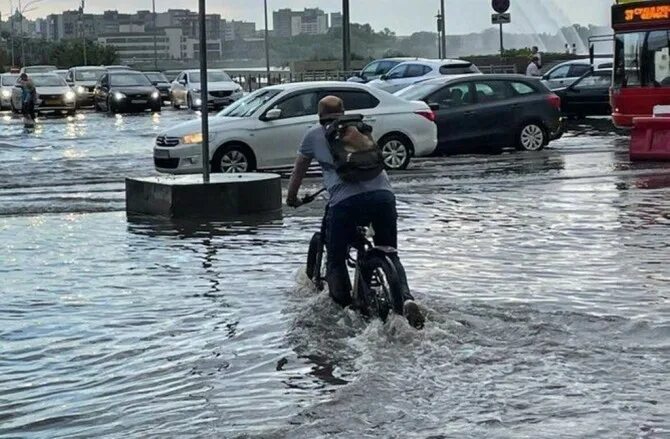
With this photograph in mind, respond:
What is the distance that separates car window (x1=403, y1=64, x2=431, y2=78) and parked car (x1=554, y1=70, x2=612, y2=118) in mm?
3837

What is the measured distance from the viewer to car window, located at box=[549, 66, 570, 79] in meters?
38.1

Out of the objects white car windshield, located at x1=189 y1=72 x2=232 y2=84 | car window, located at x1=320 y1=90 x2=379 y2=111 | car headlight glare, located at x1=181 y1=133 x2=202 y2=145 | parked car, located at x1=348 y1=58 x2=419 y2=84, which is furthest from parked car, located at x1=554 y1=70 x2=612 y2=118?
white car windshield, located at x1=189 y1=72 x2=232 y2=84

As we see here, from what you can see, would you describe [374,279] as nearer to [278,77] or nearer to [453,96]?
[453,96]

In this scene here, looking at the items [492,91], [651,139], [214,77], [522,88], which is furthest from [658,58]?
[214,77]

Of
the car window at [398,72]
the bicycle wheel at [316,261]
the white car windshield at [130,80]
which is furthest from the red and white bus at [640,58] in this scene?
the white car windshield at [130,80]

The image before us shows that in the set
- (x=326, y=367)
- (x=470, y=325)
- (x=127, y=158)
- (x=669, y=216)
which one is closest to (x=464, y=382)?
(x=326, y=367)

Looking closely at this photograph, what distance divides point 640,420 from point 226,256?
6.17 metres

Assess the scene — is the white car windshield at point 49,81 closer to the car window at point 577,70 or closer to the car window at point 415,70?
the car window at point 415,70

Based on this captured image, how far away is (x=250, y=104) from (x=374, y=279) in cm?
1254

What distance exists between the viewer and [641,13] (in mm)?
24375

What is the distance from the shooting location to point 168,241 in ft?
43.0

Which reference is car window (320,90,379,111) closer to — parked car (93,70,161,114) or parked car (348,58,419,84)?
parked car (348,58,419,84)

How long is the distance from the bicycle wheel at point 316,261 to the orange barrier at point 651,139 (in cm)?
1329

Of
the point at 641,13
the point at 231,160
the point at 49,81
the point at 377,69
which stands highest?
the point at 641,13
